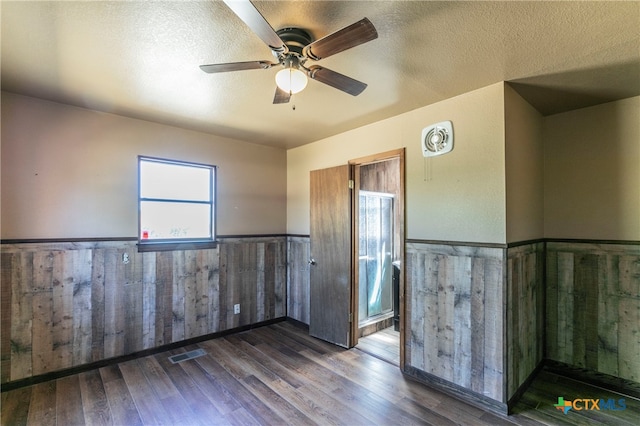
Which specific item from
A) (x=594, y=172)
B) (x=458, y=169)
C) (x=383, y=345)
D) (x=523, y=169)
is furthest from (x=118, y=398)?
(x=594, y=172)

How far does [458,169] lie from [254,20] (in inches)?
80.0

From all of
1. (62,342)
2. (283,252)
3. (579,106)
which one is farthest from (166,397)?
(579,106)

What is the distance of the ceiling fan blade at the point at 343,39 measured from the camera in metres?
1.35

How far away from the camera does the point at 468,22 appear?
5.42ft

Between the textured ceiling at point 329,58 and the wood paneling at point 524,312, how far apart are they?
1.40m

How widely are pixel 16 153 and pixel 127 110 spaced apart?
0.96 meters

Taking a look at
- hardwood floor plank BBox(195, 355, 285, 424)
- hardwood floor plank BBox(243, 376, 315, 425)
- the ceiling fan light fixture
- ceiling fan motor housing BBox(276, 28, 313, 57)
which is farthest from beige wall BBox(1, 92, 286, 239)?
ceiling fan motor housing BBox(276, 28, 313, 57)

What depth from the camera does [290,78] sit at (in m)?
1.80

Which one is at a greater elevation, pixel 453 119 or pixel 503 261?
pixel 453 119

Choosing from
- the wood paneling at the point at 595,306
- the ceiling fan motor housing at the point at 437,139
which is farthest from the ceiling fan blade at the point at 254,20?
the wood paneling at the point at 595,306

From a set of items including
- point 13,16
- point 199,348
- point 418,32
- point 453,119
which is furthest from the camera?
point 199,348

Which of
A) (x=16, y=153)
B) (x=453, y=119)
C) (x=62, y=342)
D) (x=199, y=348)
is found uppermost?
(x=453, y=119)

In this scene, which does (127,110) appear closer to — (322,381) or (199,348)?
(199,348)

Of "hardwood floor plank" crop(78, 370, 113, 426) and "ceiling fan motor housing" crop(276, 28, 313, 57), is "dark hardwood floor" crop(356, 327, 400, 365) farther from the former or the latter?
"ceiling fan motor housing" crop(276, 28, 313, 57)
